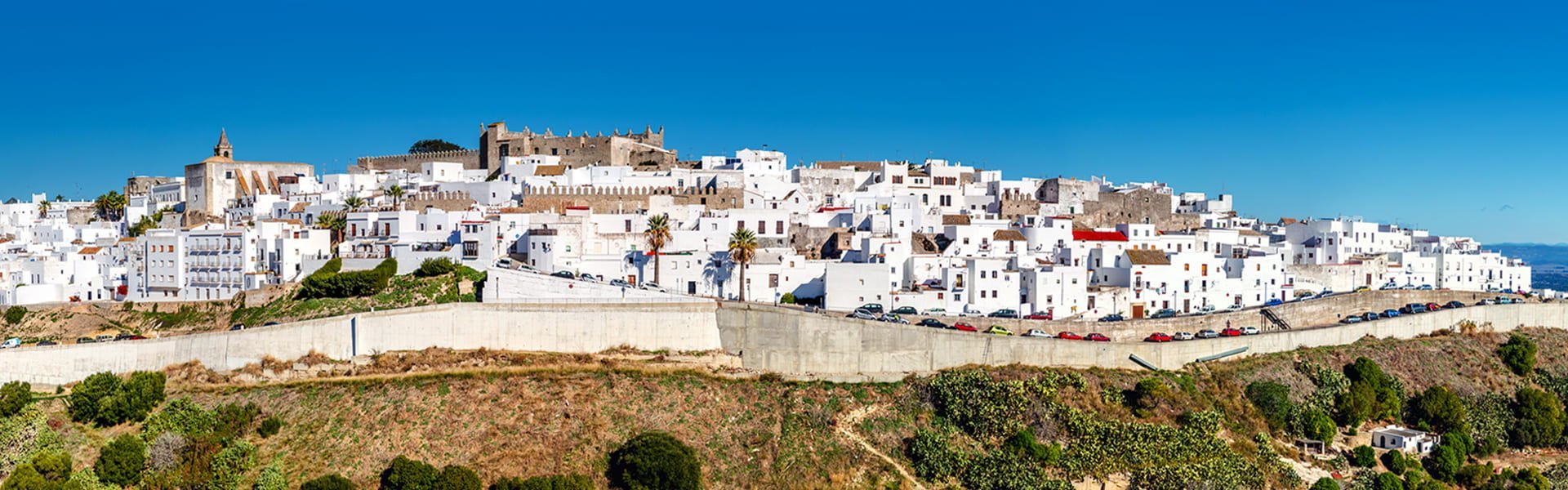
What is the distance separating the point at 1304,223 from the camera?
6041 centimetres

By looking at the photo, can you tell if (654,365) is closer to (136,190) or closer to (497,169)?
(497,169)

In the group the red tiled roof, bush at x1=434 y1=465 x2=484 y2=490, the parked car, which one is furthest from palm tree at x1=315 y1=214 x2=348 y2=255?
the red tiled roof

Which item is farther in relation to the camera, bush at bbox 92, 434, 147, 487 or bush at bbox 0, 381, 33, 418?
bush at bbox 0, 381, 33, 418

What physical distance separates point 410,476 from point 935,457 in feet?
46.5

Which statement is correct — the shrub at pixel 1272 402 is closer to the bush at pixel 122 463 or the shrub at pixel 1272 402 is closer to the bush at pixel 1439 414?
the bush at pixel 1439 414

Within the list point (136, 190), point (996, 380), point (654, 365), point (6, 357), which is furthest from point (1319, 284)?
point (136, 190)

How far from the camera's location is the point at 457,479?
108 ft

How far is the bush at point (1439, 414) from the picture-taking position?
44188mm

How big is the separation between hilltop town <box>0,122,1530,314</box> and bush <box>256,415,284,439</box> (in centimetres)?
962

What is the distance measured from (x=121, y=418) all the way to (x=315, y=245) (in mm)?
14989

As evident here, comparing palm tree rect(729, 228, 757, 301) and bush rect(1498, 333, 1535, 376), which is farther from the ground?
palm tree rect(729, 228, 757, 301)

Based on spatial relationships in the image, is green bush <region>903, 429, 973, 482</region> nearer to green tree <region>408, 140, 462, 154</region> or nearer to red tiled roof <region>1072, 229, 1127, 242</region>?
red tiled roof <region>1072, 229, 1127, 242</region>

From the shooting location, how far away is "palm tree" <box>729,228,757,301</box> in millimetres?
44844

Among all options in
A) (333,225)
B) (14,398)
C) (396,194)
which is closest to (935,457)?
(14,398)
